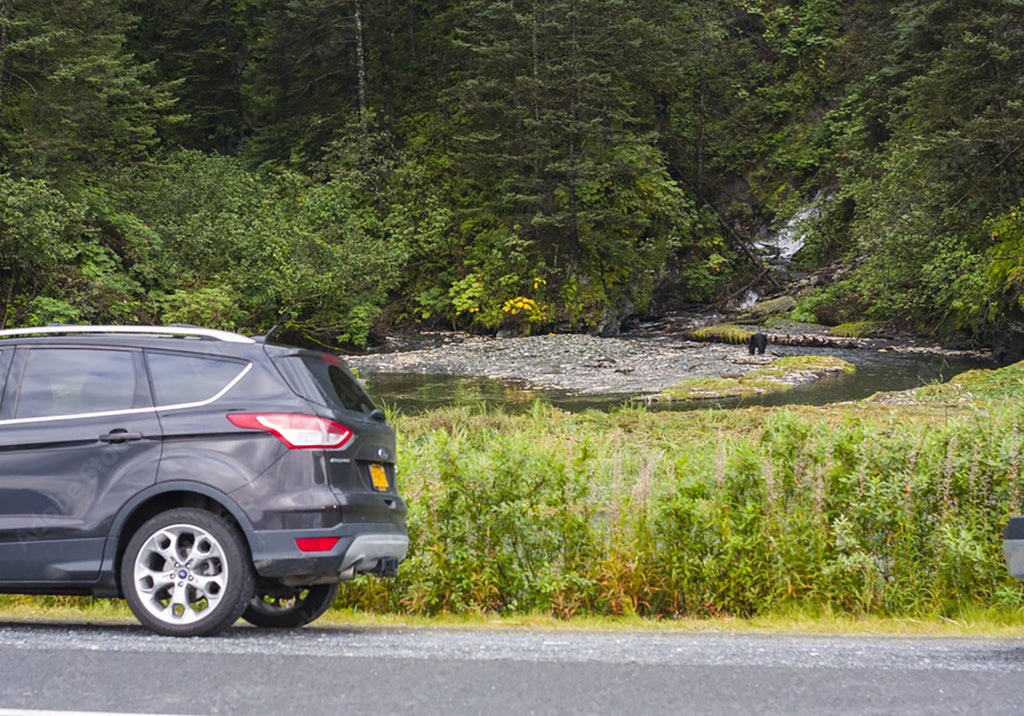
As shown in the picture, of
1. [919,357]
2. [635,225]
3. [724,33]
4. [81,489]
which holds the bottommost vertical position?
[919,357]

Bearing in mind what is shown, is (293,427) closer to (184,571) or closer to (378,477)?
(378,477)

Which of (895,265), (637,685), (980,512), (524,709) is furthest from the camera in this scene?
(895,265)

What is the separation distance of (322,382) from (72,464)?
151 centimetres

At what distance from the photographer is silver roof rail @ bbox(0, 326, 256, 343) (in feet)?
17.5

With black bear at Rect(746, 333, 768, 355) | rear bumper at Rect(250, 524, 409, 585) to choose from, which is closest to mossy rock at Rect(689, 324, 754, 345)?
black bear at Rect(746, 333, 768, 355)

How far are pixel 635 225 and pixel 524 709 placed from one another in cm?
4072

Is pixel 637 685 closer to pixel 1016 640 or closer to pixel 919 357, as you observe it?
pixel 1016 640

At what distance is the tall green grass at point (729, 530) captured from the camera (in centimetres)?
656

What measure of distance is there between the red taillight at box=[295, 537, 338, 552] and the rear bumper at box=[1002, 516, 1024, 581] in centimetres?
371

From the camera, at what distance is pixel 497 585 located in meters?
6.75

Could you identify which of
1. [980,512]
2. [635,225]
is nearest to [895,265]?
[635,225]

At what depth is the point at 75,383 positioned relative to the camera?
5.42 metres

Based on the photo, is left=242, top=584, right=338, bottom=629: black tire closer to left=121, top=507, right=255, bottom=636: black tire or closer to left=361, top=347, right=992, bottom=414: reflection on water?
left=121, top=507, right=255, bottom=636: black tire

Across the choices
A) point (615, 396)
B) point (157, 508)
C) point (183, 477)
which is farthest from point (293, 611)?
point (615, 396)
